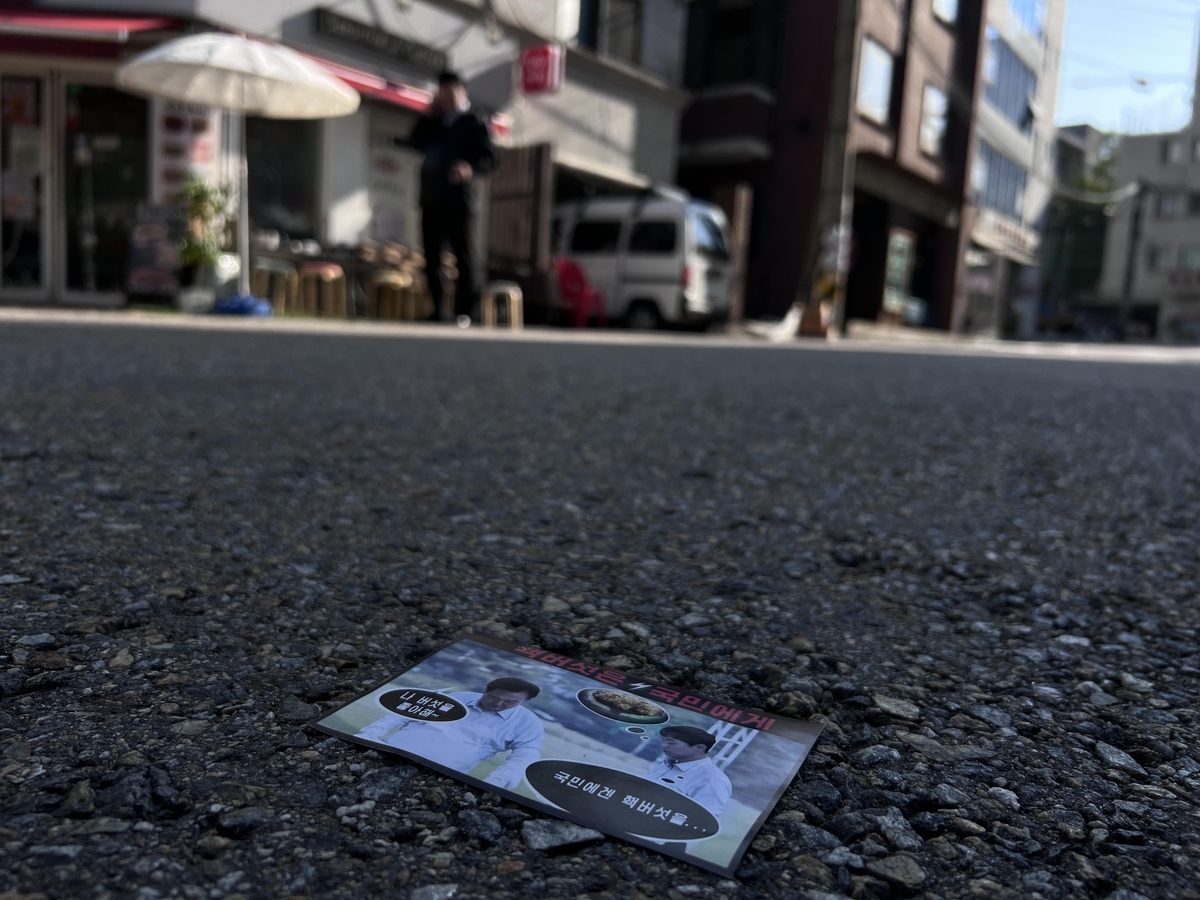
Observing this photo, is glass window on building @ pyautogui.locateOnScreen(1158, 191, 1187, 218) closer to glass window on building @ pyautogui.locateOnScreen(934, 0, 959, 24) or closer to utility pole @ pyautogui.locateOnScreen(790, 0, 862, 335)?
glass window on building @ pyautogui.locateOnScreen(934, 0, 959, 24)

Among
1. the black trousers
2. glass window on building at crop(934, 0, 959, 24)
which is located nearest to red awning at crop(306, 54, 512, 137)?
the black trousers

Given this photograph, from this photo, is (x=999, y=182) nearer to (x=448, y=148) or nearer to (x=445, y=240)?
(x=445, y=240)

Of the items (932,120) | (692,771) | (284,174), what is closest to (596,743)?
(692,771)

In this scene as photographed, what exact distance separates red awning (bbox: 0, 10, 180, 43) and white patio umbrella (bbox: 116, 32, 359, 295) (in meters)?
0.95

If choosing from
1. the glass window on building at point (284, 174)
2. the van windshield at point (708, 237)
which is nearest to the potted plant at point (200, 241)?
the glass window on building at point (284, 174)

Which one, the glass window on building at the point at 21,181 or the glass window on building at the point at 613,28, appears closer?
the glass window on building at the point at 21,181

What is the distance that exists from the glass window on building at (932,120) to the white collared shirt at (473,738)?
20.1 meters

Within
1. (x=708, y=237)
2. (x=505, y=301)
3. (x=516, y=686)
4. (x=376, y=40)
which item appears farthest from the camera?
(x=708, y=237)

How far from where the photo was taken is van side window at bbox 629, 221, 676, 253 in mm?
12023

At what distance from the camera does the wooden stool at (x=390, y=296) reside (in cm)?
1032

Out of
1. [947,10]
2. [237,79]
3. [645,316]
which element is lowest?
[645,316]

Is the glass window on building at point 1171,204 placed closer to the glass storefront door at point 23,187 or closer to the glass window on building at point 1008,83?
the glass window on building at point 1008,83

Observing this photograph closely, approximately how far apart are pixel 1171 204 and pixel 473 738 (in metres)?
51.7

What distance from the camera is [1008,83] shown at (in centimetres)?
2539
